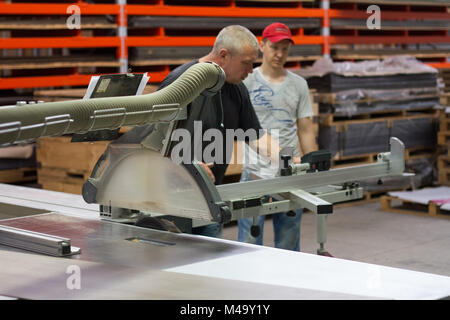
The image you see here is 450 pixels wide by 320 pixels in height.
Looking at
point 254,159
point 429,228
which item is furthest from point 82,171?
point 429,228

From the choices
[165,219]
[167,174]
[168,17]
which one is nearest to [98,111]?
[167,174]

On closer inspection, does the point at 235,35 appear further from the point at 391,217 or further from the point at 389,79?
the point at 389,79

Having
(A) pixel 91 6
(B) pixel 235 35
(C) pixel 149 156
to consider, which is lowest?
(C) pixel 149 156

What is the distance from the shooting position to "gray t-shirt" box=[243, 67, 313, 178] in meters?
5.27

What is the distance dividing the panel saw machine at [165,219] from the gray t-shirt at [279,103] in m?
1.69

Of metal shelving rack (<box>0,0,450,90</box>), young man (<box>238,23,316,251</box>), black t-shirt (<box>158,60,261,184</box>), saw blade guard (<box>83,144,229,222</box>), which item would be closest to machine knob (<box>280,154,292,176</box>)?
black t-shirt (<box>158,60,261,184</box>)

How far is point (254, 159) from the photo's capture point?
16.9 feet

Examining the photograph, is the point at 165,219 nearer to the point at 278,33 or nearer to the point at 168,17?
the point at 278,33

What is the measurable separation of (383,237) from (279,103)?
2.51 metres

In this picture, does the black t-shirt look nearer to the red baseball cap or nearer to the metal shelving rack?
the red baseball cap

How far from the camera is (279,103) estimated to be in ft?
17.3

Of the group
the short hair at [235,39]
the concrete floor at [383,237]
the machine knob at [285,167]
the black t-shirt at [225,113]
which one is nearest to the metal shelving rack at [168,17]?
the concrete floor at [383,237]

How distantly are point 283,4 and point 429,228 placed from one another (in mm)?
3664

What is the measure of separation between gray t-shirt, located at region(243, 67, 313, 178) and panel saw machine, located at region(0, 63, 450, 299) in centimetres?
169
